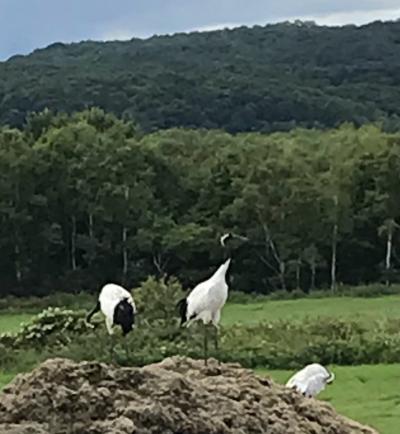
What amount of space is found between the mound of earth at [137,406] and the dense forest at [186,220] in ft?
117

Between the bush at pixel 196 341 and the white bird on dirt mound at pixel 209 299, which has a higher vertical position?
the white bird on dirt mound at pixel 209 299

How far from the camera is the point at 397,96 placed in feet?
335

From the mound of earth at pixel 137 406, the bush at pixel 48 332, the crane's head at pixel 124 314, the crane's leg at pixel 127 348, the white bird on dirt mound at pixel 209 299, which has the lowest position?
the bush at pixel 48 332

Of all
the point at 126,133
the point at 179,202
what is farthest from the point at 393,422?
the point at 126,133

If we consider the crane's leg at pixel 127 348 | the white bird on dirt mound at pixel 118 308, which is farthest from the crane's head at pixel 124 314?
the crane's leg at pixel 127 348

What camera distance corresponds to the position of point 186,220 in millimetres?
45625

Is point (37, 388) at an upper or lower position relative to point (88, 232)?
upper

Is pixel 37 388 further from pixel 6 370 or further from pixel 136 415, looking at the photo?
pixel 6 370

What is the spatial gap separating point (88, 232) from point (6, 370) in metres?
23.4

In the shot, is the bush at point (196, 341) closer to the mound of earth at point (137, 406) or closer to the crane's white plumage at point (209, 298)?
the crane's white plumage at point (209, 298)

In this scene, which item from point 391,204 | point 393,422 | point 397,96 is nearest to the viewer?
point 393,422

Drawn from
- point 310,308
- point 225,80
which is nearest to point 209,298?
point 310,308

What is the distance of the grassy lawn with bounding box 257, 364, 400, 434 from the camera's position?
46.2 ft

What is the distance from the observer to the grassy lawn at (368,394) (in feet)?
46.2
